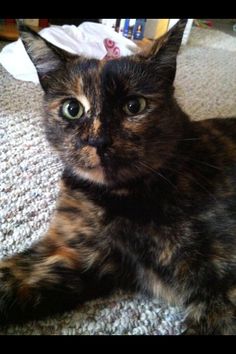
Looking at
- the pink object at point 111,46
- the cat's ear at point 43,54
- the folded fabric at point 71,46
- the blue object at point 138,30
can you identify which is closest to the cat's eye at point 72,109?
the cat's ear at point 43,54

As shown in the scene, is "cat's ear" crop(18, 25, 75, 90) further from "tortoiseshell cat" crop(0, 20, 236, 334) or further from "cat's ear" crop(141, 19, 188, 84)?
"cat's ear" crop(141, 19, 188, 84)

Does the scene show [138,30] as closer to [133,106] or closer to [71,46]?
[71,46]

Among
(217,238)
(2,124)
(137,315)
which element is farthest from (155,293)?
(2,124)

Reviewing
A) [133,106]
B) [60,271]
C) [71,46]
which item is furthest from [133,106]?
[71,46]

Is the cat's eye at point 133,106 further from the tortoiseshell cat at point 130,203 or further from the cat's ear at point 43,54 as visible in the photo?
the cat's ear at point 43,54

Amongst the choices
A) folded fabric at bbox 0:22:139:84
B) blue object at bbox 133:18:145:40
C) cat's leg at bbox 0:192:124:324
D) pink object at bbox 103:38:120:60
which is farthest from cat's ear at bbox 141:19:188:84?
blue object at bbox 133:18:145:40
